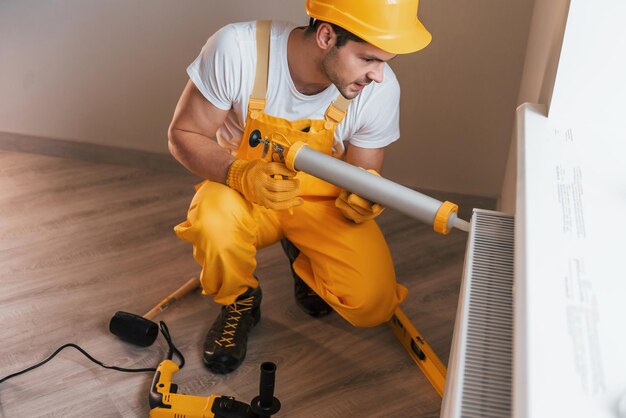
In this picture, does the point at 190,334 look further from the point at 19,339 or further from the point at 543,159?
the point at 543,159

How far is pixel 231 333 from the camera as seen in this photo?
75.0 inches

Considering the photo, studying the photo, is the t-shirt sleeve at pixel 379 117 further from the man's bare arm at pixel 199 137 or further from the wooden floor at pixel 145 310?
the wooden floor at pixel 145 310

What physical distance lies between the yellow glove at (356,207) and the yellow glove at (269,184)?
0.35ft

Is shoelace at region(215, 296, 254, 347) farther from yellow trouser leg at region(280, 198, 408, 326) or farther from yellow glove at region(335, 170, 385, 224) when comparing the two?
yellow glove at region(335, 170, 385, 224)

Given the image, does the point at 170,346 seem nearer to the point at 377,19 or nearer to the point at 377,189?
the point at 377,189

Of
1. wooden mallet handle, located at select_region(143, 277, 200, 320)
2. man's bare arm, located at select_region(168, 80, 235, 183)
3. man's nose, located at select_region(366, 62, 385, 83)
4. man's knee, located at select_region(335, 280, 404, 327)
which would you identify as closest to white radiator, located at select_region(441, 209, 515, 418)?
man's nose, located at select_region(366, 62, 385, 83)

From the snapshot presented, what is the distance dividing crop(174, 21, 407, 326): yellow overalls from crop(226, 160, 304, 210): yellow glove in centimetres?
11

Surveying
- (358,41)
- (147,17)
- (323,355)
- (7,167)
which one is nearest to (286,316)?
(323,355)

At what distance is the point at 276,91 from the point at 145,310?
2.39 feet

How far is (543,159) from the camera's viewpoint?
4.25 ft

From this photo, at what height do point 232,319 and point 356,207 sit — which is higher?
point 356,207

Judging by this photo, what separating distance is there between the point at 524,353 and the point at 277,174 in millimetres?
879

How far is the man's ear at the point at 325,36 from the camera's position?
1640mm

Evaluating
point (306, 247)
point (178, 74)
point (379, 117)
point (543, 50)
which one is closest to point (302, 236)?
point (306, 247)
